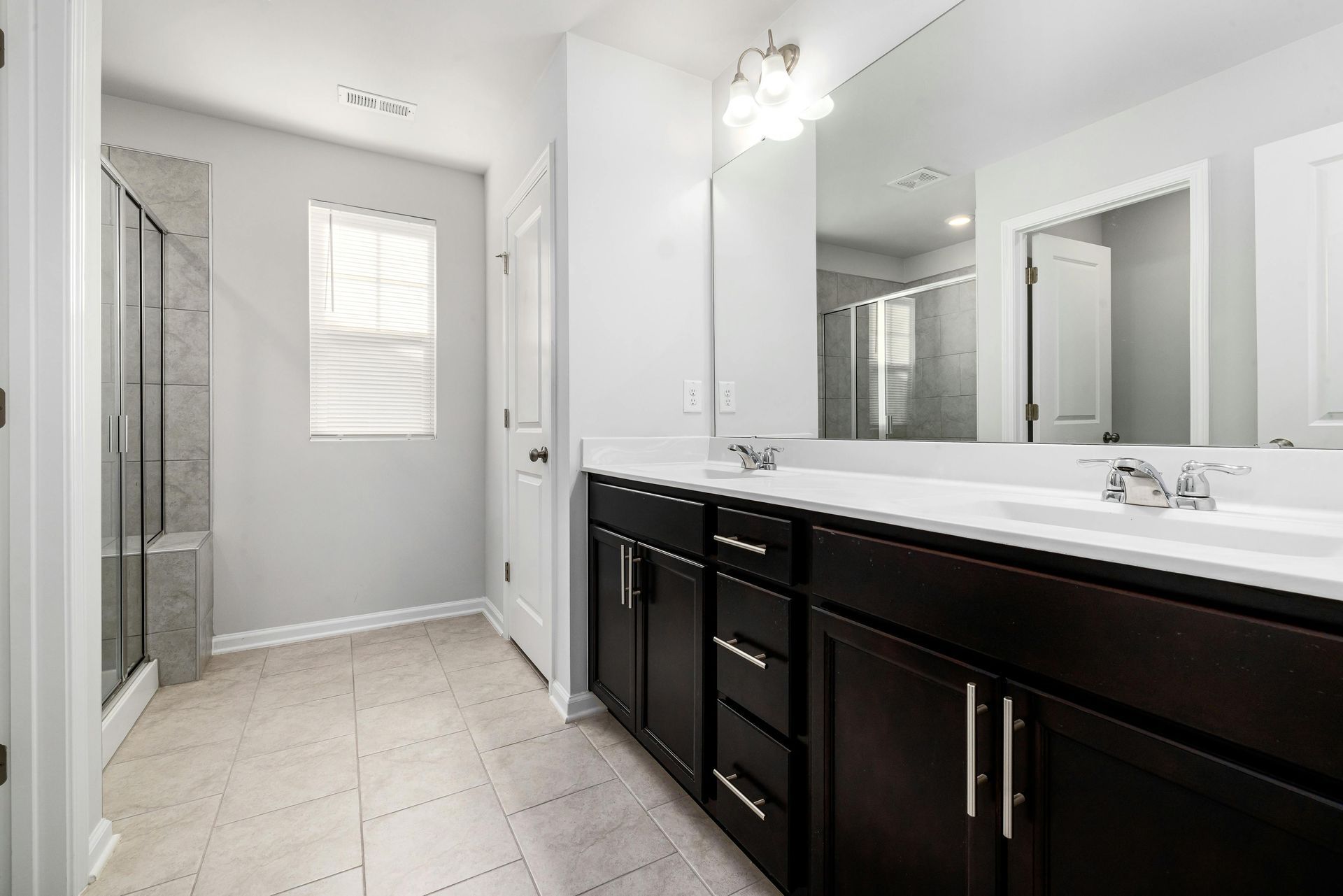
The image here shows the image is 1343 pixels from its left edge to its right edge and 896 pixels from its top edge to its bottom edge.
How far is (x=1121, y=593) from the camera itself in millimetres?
653

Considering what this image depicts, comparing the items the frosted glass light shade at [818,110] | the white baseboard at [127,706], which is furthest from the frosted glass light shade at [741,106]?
the white baseboard at [127,706]

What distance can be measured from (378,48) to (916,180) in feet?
6.67

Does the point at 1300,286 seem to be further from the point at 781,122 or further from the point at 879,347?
the point at 781,122

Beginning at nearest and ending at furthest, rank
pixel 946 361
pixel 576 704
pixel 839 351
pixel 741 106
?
pixel 946 361
pixel 839 351
pixel 741 106
pixel 576 704

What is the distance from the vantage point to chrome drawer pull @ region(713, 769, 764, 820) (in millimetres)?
1206

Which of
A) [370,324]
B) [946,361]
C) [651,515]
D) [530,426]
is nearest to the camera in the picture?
[946,361]

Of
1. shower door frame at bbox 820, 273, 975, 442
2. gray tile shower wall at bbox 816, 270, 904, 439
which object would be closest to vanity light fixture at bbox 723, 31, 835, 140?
gray tile shower wall at bbox 816, 270, 904, 439

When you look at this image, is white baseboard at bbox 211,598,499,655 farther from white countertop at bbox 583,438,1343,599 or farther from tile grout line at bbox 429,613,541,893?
white countertop at bbox 583,438,1343,599

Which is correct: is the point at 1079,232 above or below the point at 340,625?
above

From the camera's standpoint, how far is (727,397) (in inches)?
90.0

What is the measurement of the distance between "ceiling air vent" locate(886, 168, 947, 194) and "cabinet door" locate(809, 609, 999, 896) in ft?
3.96

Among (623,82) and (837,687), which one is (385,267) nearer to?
(623,82)

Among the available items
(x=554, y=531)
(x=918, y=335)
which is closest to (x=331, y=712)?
(x=554, y=531)

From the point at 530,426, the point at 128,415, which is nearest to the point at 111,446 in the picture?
the point at 128,415
